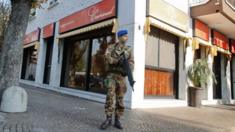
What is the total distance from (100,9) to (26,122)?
17.7 feet

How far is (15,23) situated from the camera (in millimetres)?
5742

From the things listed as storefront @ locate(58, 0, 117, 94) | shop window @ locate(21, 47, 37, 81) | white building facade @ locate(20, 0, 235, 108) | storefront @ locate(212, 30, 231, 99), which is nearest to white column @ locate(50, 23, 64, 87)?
white building facade @ locate(20, 0, 235, 108)

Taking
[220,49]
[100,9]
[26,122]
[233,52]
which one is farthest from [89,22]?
[233,52]

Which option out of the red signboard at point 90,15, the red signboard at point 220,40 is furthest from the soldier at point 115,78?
the red signboard at point 220,40

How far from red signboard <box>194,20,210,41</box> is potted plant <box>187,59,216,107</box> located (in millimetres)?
1385

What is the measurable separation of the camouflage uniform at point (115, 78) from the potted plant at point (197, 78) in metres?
5.98

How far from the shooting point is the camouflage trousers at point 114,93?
4211mm

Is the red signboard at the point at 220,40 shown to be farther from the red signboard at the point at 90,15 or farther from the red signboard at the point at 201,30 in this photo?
the red signboard at the point at 90,15

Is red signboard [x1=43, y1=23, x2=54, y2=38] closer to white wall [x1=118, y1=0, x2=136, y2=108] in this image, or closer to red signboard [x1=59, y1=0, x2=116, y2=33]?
red signboard [x1=59, y1=0, x2=116, y2=33]

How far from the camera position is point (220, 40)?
12.1 meters

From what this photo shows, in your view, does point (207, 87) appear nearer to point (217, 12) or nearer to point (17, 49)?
point (217, 12)

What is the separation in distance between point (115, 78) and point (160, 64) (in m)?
4.93

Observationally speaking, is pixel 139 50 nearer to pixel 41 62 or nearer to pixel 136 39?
pixel 136 39

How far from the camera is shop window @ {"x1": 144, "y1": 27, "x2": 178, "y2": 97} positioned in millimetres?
8391
